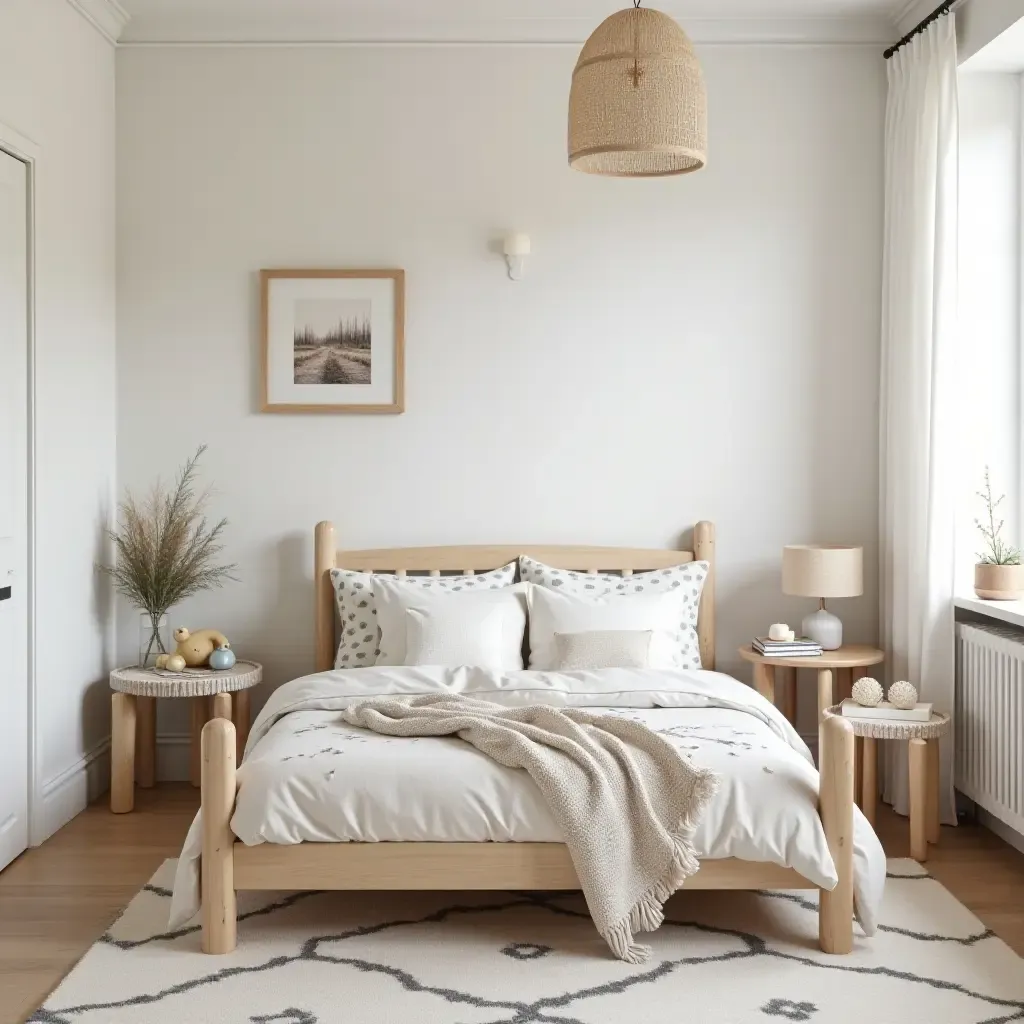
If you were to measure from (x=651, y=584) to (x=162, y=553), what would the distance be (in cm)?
186

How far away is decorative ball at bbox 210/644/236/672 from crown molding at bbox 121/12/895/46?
2.37 metres

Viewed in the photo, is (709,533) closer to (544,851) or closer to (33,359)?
(544,851)

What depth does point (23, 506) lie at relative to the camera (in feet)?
12.8

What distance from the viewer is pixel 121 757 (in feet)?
14.3

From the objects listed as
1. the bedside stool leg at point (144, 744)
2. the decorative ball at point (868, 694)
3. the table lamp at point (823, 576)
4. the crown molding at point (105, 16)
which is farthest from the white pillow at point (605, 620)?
the crown molding at point (105, 16)

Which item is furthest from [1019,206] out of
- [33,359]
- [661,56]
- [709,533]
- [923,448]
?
[33,359]

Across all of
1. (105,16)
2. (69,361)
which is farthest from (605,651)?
(105,16)

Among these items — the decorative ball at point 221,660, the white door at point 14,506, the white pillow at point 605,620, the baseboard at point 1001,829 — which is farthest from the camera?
the decorative ball at point 221,660

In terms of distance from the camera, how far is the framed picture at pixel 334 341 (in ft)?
15.3

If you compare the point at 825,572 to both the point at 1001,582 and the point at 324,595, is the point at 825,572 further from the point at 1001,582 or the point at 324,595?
the point at 324,595

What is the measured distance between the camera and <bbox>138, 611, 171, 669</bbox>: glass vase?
4594 millimetres

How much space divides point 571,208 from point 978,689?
92.0 inches

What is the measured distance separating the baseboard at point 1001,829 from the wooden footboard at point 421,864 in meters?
1.13

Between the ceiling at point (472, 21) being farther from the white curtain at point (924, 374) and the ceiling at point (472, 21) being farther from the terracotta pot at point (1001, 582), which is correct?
the terracotta pot at point (1001, 582)
